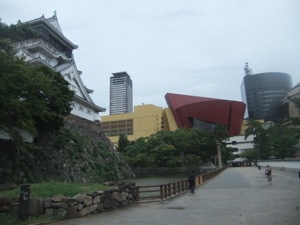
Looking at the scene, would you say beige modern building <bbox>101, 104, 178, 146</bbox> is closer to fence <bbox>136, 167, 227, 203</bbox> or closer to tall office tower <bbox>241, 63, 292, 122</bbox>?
tall office tower <bbox>241, 63, 292, 122</bbox>

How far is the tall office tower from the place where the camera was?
132 meters

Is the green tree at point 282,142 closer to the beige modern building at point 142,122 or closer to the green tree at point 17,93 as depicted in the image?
the beige modern building at point 142,122

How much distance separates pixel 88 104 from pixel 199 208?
35.4m

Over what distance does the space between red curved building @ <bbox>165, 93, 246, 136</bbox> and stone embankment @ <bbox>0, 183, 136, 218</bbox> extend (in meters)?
97.0

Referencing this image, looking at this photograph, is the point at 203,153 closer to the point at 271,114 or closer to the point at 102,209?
the point at 102,209

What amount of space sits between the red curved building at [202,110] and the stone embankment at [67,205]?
97.0m

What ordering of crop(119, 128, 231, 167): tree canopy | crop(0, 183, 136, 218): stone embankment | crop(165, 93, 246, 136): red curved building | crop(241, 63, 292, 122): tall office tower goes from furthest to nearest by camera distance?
1. crop(241, 63, 292, 122): tall office tower
2. crop(165, 93, 246, 136): red curved building
3. crop(119, 128, 231, 167): tree canopy
4. crop(0, 183, 136, 218): stone embankment

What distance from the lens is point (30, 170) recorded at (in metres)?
24.0

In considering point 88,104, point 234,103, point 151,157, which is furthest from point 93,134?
point 234,103

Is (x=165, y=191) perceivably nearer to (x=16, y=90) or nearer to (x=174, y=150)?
(x=16, y=90)

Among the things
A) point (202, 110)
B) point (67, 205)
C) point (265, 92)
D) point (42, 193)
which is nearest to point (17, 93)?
point (42, 193)

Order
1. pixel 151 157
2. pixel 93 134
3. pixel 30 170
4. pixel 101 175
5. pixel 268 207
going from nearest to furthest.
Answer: pixel 268 207
pixel 30 170
pixel 101 175
pixel 93 134
pixel 151 157

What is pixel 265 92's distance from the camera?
134625 mm

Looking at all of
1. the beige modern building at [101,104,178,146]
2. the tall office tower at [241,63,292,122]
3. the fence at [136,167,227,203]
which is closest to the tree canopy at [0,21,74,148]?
the fence at [136,167,227,203]
